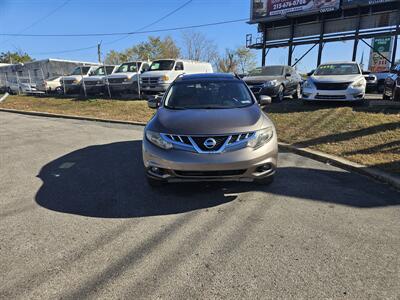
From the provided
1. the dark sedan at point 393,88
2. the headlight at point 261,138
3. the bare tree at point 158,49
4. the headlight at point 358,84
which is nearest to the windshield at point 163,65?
the headlight at point 358,84

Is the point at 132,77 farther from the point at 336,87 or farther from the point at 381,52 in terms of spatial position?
the point at 381,52

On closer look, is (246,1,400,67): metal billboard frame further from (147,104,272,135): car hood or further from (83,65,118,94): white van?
(147,104,272,135): car hood

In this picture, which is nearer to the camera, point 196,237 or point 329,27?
point 196,237

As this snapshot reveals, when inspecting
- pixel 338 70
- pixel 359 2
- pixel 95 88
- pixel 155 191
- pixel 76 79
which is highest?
pixel 359 2

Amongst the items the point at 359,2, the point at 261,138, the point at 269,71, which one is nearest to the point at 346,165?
the point at 261,138

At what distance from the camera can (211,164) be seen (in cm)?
367

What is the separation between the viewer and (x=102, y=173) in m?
5.35

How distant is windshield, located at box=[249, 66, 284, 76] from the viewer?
509 inches

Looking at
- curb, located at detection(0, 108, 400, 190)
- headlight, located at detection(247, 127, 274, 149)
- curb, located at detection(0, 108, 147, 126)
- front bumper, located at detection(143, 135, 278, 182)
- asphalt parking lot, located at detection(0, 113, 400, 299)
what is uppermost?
headlight, located at detection(247, 127, 274, 149)

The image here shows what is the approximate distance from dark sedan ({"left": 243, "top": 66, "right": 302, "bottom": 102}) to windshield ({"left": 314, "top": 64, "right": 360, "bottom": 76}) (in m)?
1.45

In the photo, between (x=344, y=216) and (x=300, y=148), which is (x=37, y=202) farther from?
(x=300, y=148)

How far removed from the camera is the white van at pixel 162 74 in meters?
14.7

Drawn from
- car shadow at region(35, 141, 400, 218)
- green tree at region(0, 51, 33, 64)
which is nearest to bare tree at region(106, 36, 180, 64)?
green tree at region(0, 51, 33, 64)

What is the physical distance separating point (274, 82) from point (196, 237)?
9.79m
